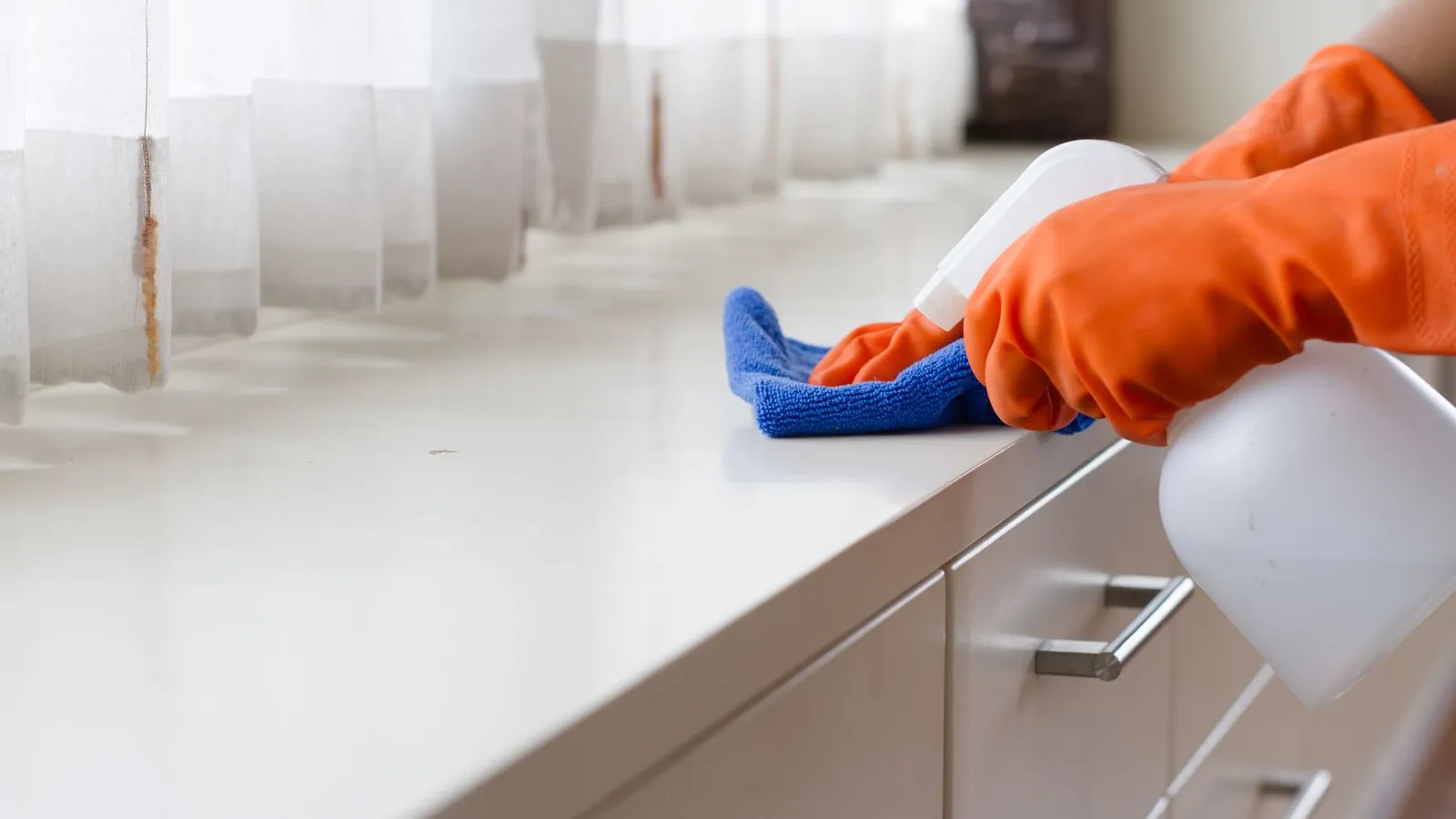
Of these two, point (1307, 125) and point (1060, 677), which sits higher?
point (1307, 125)

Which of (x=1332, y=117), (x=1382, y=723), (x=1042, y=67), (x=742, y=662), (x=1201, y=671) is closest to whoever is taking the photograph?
(x=742, y=662)

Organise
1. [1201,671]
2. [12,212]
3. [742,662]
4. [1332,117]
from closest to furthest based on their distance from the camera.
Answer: [742,662] < [12,212] < [1332,117] < [1201,671]

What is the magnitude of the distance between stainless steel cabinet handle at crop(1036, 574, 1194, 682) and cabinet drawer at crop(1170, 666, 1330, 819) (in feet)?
0.50

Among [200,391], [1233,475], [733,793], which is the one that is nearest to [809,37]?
[200,391]

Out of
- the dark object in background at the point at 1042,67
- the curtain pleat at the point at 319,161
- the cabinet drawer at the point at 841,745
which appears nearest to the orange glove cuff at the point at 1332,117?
the cabinet drawer at the point at 841,745

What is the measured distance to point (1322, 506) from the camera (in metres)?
0.53

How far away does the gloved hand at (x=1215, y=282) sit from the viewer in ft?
1.61

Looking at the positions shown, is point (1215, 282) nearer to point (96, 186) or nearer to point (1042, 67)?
point (96, 186)

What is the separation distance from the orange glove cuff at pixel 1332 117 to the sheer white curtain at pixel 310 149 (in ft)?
1.45

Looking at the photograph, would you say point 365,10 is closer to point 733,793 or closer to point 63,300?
point 63,300

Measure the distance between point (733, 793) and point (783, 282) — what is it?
2.37 feet

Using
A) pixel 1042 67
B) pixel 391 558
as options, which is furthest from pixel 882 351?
pixel 1042 67

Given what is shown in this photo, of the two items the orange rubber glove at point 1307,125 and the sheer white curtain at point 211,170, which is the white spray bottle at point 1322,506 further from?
the sheer white curtain at point 211,170

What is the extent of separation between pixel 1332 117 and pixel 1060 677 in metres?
0.30
